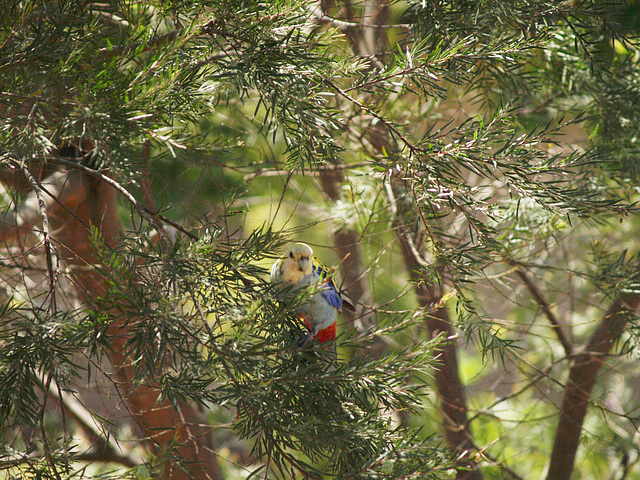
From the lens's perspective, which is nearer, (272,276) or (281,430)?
(281,430)

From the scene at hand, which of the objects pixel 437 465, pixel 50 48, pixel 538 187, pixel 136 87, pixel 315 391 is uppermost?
pixel 50 48

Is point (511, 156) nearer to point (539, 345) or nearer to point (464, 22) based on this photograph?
point (464, 22)

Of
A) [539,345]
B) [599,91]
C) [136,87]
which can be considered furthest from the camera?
[539,345]

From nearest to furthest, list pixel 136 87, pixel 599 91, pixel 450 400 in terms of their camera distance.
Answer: pixel 136 87 → pixel 599 91 → pixel 450 400

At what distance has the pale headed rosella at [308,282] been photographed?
0.72 m

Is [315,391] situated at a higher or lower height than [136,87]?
lower

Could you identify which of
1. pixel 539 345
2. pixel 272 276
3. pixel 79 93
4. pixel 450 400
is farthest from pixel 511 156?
pixel 539 345

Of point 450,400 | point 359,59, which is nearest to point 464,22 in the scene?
point 359,59

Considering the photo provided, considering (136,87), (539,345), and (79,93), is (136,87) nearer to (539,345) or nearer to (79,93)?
(79,93)

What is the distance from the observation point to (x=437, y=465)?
2.00 ft

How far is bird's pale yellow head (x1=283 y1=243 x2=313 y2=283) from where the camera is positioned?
0.72 meters

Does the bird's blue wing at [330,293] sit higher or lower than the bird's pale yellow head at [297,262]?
lower

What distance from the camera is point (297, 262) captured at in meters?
0.72

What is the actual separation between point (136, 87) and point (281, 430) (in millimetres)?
376
